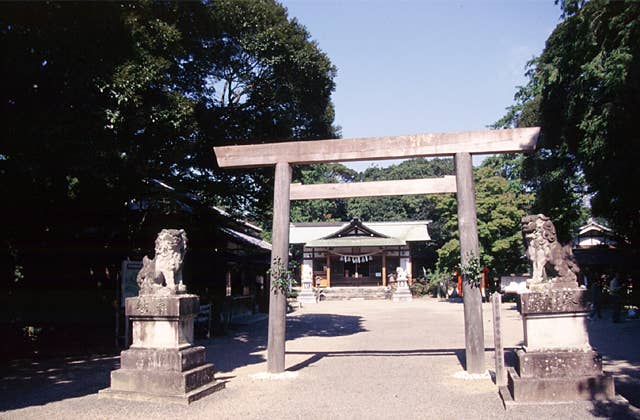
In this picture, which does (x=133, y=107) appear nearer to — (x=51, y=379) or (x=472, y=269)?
(x=51, y=379)

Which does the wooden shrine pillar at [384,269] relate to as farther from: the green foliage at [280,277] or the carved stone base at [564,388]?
the carved stone base at [564,388]

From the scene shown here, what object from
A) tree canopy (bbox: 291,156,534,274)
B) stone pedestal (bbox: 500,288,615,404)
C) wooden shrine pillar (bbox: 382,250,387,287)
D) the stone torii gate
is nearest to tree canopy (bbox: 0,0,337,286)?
the stone torii gate

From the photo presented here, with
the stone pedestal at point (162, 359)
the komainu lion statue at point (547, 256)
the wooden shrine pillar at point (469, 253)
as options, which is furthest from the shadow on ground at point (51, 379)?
the komainu lion statue at point (547, 256)

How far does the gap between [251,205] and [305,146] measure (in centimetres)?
587

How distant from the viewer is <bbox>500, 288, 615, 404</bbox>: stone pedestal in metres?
5.94

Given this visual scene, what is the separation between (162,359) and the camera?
22.5ft

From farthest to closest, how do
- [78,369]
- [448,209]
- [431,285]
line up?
[431,285]
[448,209]
[78,369]

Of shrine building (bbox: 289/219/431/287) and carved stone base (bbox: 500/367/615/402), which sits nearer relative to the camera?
carved stone base (bbox: 500/367/615/402)

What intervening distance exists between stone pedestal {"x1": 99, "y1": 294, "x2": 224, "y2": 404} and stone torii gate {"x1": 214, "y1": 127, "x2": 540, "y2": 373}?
158 centimetres

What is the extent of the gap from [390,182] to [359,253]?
26.7 metres

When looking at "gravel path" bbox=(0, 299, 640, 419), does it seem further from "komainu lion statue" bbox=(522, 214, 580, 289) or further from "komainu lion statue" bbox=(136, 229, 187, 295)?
"komainu lion statue" bbox=(136, 229, 187, 295)

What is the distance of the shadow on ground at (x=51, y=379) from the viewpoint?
6.89 metres

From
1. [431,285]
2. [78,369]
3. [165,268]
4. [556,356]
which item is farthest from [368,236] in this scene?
[556,356]

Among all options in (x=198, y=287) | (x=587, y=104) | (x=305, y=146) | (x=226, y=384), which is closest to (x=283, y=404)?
(x=226, y=384)
